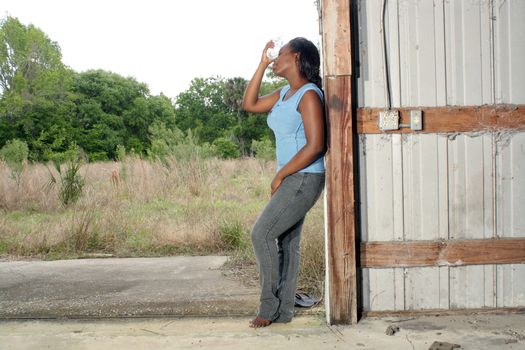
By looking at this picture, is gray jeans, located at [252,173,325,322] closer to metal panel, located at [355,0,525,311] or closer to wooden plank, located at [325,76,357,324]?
wooden plank, located at [325,76,357,324]

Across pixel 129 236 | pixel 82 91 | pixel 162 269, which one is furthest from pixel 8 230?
pixel 82 91

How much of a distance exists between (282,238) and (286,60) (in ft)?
4.00

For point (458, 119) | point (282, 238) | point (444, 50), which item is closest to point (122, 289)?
point (282, 238)

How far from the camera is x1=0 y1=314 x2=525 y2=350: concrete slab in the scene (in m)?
3.44

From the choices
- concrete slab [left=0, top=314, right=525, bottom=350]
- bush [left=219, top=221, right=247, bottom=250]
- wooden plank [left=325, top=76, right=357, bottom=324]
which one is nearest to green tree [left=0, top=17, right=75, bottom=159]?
bush [left=219, top=221, right=247, bottom=250]

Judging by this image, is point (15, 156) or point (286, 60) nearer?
point (286, 60)

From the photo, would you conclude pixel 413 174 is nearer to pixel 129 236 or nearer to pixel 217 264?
pixel 217 264

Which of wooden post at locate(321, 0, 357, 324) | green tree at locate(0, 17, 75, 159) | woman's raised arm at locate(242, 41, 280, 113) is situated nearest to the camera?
wooden post at locate(321, 0, 357, 324)

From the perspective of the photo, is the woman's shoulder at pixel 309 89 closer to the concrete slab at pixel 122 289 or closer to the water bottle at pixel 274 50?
the water bottle at pixel 274 50

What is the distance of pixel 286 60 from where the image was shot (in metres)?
3.79

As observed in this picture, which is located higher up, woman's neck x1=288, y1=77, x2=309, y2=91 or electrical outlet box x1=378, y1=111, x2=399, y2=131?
woman's neck x1=288, y1=77, x2=309, y2=91

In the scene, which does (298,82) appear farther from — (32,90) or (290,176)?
(32,90)

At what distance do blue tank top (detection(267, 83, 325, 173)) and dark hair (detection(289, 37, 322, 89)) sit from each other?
0.13 meters

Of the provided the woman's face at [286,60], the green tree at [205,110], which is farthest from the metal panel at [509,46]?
the green tree at [205,110]
